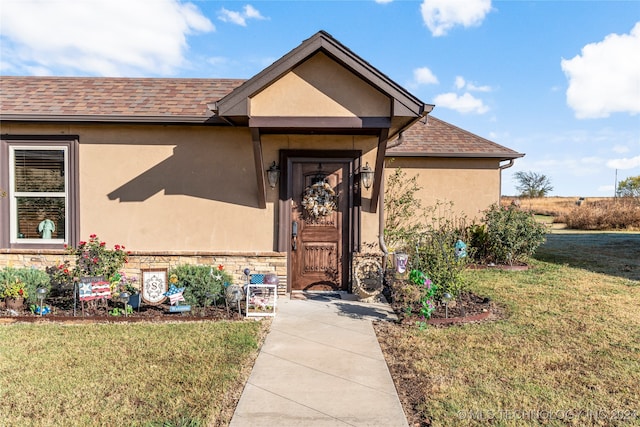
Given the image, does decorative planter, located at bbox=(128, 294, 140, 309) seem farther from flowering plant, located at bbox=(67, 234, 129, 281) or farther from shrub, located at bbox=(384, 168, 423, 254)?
shrub, located at bbox=(384, 168, 423, 254)

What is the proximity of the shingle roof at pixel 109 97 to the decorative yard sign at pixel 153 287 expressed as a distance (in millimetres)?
2896

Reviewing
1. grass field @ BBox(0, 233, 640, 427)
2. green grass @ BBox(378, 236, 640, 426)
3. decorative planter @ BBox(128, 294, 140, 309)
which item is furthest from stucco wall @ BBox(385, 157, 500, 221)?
decorative planter @ BBox(128, 294, 140, 309)

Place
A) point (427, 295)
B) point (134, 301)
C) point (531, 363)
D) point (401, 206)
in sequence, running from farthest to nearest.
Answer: point (401, 206)
point (134, 301)
point (427, 295)
point (531, 363)

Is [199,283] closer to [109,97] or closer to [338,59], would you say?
[338,59]

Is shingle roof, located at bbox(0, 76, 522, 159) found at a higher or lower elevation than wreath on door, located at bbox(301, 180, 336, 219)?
higher

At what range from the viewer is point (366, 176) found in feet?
23.7

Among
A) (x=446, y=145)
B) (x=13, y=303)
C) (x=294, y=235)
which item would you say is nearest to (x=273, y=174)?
(x=294, y=235)

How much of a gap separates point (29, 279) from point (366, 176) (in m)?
5.98

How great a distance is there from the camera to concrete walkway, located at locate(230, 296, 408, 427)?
326 cm

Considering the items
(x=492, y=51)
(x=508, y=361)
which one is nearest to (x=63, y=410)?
(x=508, y=361)

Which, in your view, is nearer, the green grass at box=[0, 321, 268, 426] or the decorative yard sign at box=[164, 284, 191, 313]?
the green grass at box=[0, 321, 268, 426]

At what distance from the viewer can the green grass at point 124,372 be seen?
127 inches

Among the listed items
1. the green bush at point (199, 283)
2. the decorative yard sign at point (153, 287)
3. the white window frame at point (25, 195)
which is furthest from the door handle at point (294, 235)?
the white window frame at point (25, 195)

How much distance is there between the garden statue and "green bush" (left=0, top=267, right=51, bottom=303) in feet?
3.75
